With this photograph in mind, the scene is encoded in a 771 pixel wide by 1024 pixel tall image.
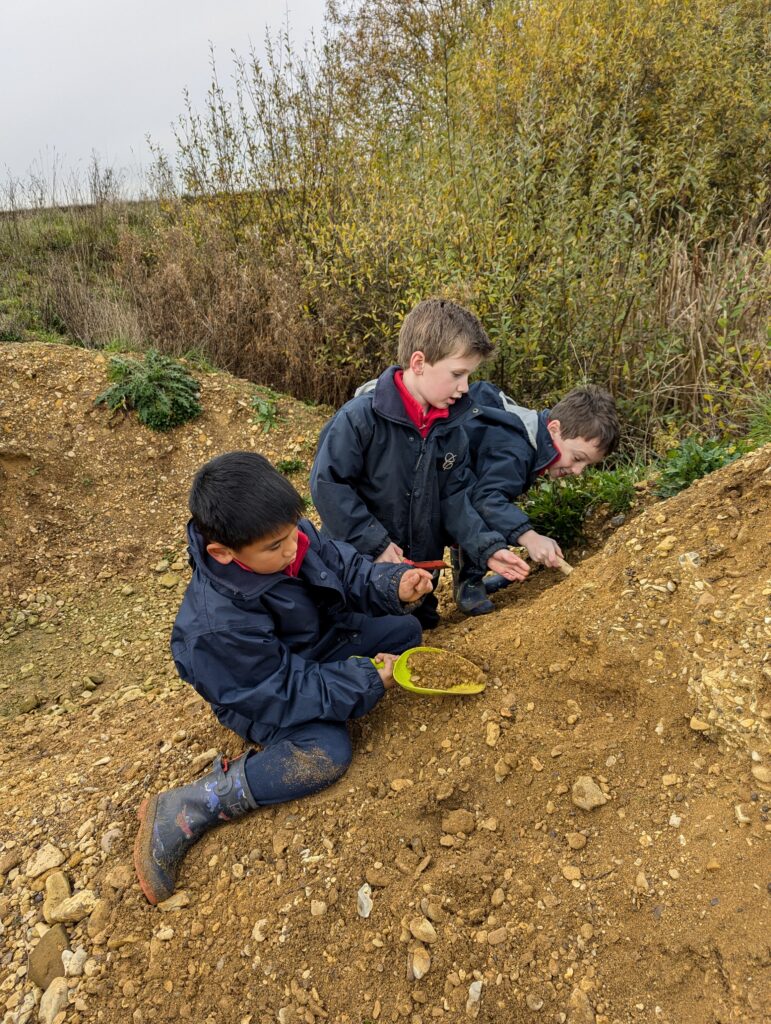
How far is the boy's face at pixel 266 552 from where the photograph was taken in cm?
196

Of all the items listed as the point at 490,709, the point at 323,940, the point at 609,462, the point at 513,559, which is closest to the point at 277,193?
the point at 609,462

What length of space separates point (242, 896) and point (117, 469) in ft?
13.2

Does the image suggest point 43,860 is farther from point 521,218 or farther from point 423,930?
point 521,218

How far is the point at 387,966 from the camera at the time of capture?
64.0 inches

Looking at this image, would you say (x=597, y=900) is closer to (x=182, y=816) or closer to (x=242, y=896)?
(x=242, y=896)

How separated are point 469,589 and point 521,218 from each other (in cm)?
279

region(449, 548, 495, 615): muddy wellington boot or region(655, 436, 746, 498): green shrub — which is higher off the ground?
region(655, 436, 746, 498): green shrub

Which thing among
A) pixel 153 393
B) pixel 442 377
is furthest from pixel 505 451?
pixel 153 393

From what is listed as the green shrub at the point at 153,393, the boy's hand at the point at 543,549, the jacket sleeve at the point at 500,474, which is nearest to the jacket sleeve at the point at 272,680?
the boy's hand at the point at 543,549

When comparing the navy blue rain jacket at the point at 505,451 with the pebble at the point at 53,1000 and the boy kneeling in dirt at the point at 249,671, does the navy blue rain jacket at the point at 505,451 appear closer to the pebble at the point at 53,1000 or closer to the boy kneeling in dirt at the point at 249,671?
the boy kneeling in dirt at the point at 249,671

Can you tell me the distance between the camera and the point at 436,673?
87.5 inches

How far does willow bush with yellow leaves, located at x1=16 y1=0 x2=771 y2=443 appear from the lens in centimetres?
435

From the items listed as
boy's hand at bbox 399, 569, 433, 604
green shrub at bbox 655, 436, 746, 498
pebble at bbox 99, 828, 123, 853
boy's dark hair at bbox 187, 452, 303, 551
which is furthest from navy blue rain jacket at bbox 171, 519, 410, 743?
green shrub at bbox 655, 436, 746, 498

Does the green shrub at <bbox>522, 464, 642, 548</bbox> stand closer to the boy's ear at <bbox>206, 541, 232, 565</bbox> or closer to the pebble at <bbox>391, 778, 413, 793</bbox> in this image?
the pebble at <bbox>391, 778, 413, 793</bbox>
